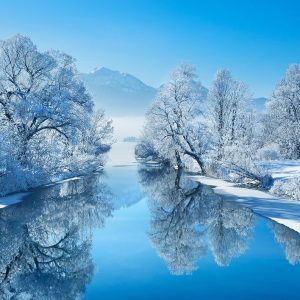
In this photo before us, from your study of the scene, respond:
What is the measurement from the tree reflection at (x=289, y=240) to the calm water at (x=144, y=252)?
38mm

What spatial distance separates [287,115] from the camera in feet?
177

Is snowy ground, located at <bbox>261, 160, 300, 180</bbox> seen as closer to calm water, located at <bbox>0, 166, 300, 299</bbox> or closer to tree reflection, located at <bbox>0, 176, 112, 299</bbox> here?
calm water, located at <bbox>0, 166, 300, 299</bbox>

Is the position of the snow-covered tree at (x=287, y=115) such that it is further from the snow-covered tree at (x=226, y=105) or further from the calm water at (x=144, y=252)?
the calm water at (x=144, y=252)

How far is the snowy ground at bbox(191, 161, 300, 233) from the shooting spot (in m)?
Answer: 20.5

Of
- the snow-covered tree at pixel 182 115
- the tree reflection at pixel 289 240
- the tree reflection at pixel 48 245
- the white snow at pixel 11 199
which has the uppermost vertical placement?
the snow-covered tree at pixel 182 115

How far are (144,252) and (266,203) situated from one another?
11802mm

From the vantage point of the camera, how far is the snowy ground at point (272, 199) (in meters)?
20.5

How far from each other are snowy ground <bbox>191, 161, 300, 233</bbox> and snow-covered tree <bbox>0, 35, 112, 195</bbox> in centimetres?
1476

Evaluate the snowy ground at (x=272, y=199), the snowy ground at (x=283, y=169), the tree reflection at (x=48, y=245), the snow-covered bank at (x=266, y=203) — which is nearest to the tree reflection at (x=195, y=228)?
the snow-covered bank at (x=266, y=203)

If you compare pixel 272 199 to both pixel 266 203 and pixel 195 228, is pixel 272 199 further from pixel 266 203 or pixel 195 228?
pixel 195 228

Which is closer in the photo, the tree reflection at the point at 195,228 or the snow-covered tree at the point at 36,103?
the tree reflection at the point at 195,228

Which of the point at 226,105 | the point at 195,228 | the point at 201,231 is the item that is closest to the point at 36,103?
the point at 195,228

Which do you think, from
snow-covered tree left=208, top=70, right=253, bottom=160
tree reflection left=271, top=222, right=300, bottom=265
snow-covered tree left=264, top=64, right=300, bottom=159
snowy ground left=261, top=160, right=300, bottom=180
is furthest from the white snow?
snow-covered tree left=264, top=64, right=300, bottom=159

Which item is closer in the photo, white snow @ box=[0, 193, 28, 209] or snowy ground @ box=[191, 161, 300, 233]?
snowy ground @ box=[191, 161, 300, 233]
